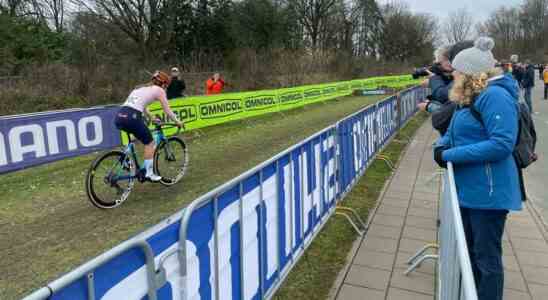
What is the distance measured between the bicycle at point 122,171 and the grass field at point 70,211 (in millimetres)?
180

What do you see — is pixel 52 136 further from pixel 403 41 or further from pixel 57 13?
pixel 403 41

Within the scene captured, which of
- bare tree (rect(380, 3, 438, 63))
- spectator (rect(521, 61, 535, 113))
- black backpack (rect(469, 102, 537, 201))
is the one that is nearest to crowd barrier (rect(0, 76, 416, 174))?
black backpack (rect(469, 102, 537, 201))

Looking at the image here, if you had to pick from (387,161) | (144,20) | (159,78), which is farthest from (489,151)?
(144,20)

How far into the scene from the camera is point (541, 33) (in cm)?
8806

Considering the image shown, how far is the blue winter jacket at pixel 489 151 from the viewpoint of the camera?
2.87m

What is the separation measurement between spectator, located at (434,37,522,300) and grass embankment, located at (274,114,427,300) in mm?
1427

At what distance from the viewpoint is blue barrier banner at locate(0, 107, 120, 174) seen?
7.71 meters

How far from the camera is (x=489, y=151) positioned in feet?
9.51

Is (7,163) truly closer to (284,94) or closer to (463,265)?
(463,265)

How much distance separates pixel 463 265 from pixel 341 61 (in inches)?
1649

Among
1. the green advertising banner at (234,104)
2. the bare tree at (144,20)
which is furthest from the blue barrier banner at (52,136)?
the bare tree at (144,20)

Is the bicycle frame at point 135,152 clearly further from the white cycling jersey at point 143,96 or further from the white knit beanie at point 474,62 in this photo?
the white knit beanie at point 474,62

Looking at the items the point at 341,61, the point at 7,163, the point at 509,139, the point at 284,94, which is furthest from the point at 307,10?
the point at 509,139

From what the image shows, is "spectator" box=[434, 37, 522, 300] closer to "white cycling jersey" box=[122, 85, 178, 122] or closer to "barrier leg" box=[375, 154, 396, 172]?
"white cycling jersey" box=[122, 85, 178, 122]
